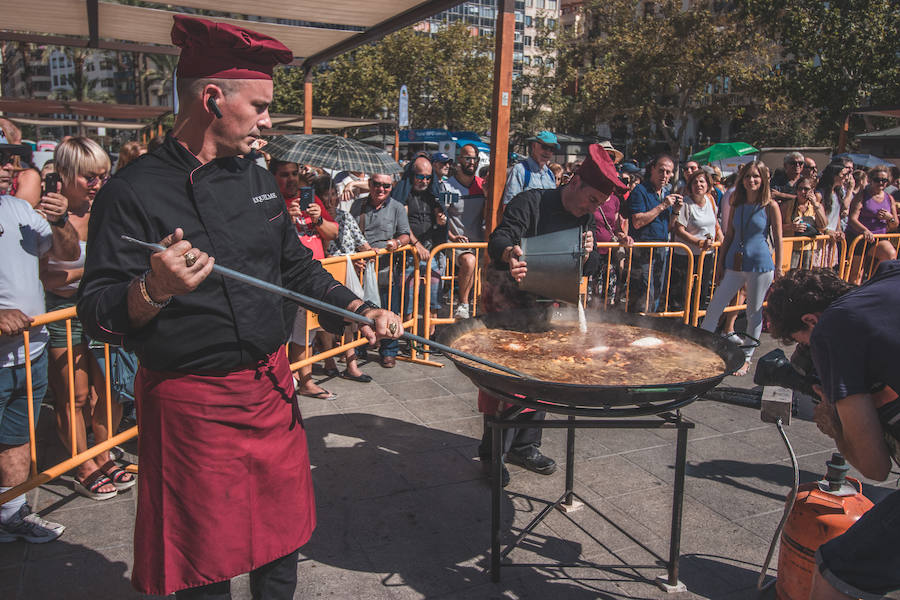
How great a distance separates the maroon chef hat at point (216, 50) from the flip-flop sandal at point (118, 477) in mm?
2895

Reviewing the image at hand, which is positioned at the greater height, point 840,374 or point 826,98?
point 826,98

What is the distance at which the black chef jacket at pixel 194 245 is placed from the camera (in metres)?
1.96

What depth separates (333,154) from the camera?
292 inches

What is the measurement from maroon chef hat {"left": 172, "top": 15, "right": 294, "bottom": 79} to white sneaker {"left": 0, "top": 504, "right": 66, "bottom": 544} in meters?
2.64

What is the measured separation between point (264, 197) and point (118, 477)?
2652 millimetres

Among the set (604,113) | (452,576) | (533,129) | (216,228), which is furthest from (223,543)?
(533,129)

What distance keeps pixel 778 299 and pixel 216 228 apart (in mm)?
2226

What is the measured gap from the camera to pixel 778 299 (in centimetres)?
279

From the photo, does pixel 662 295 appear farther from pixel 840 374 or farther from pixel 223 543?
pixel 223 543

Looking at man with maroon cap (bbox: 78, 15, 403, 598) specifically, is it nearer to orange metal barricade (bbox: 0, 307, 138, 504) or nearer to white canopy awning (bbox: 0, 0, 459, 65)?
orange metal barricade (bbox: 0, 307, 138, 504)

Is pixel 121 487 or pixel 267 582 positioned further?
pixel 121 487

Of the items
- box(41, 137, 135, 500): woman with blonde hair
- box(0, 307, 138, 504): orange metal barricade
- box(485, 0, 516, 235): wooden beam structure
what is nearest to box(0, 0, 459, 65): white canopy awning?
box(485, 0, 516, 235): wooden beam structure

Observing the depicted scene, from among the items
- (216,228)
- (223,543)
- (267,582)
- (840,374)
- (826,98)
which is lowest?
(267,582)

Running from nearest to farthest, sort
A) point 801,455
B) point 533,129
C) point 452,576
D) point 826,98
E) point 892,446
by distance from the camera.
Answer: point 892,446 → point 452,576 → point 801,455 → point 826,98 → point 533,129
